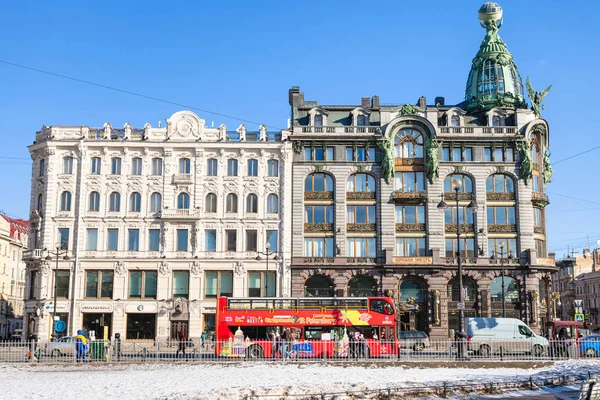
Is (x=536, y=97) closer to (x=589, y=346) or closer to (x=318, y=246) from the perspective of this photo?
(x=318, y=246)

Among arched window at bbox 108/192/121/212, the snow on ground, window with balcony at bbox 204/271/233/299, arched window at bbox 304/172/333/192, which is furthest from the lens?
arched window at bbox 304/172/333/192

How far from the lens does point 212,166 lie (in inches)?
2569

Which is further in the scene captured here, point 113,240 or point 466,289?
point 466,289

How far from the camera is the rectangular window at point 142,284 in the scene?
6306cm

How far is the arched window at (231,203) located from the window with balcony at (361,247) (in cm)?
1105

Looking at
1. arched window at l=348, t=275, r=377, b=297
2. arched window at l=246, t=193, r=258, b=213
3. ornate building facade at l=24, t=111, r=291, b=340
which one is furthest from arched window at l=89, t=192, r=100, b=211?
arched window at l=348, t=275, r=377, b=297

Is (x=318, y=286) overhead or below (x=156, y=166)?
below

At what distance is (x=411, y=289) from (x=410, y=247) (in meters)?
3.89

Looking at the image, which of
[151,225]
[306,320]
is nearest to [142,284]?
[151,225]

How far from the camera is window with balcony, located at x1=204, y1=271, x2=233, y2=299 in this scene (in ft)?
208

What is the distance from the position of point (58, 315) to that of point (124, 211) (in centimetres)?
1097

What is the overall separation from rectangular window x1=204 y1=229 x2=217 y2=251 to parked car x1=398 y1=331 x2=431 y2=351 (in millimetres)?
20493

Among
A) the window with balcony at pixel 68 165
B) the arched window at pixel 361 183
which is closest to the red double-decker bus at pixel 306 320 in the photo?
the arched window at pixel 361 183

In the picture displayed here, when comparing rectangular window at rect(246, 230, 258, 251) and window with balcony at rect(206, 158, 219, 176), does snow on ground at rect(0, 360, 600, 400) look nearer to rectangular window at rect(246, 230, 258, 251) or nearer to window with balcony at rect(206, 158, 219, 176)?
rectangular window at rect(246, 230, 258, 251)
